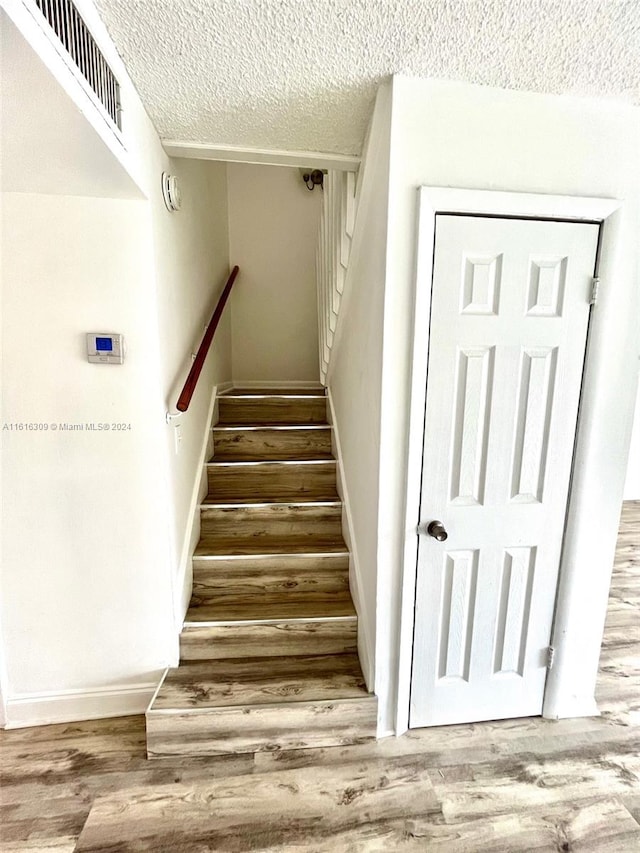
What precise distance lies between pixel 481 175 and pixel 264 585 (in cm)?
194

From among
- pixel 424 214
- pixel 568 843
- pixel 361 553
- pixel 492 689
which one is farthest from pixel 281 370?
pixel 568 843

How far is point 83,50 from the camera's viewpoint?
92 cm

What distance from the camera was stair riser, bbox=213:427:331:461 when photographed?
2535mm

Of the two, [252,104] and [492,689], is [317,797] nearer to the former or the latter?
[492,689]

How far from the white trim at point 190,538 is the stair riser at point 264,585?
72mm

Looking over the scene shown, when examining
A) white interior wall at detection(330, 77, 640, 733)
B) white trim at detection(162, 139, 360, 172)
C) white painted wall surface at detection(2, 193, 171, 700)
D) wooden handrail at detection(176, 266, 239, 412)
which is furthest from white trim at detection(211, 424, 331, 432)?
white trim at detection(162, 139, 360, 172)

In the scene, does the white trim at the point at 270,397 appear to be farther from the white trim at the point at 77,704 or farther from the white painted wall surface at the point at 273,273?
the white trim at the point at 77,704

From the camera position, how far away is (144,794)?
4.55ft

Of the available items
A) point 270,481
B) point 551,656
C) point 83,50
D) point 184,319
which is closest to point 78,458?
point 184,319

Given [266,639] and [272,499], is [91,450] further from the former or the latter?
[266,639]

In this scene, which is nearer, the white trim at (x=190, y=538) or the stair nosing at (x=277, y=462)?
the white trim at (x=190, y=538)

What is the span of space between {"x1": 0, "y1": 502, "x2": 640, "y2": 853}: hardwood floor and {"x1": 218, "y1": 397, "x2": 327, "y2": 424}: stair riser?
1635 millimetres

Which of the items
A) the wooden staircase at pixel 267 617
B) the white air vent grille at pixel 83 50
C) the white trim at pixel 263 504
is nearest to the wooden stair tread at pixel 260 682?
the wooden staircase at pixel 267 617

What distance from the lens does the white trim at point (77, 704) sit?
167 centimetres
